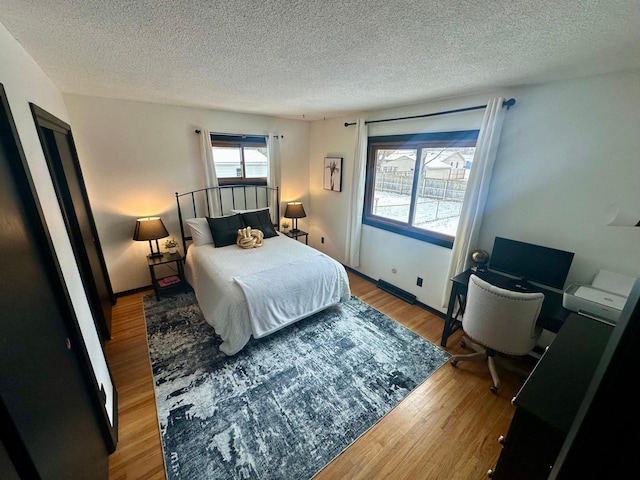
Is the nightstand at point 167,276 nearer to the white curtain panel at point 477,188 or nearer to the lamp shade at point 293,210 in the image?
the lamp shade at point 293,210

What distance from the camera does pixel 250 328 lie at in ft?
7.64

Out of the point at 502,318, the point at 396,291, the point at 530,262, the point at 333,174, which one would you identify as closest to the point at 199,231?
the point at 333,174

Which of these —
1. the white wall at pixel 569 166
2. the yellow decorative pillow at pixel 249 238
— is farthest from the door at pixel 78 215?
the white wall at pixel 569 166

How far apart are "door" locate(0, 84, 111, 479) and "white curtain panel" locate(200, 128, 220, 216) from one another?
7.95 ft

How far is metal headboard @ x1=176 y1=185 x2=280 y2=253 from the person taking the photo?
3.51 meters

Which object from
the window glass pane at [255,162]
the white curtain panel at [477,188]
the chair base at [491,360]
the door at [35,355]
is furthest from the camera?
the window glass pane at [255,162]

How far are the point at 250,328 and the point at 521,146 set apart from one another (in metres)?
2.94

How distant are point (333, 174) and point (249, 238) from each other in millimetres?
1753

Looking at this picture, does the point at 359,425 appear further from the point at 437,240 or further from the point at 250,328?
the point at 437,240

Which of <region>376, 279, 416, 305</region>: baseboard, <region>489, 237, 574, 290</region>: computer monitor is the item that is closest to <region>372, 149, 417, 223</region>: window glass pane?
<region>376, 279, 416, 305</region>: baseboard

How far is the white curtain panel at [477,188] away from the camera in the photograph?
2.18m

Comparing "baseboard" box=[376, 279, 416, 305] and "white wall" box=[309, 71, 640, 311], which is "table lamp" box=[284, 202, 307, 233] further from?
"white wall" box=[309, 71, 640, 311]

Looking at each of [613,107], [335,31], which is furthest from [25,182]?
[613,107]

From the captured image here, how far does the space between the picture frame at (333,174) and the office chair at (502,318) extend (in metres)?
2.54
